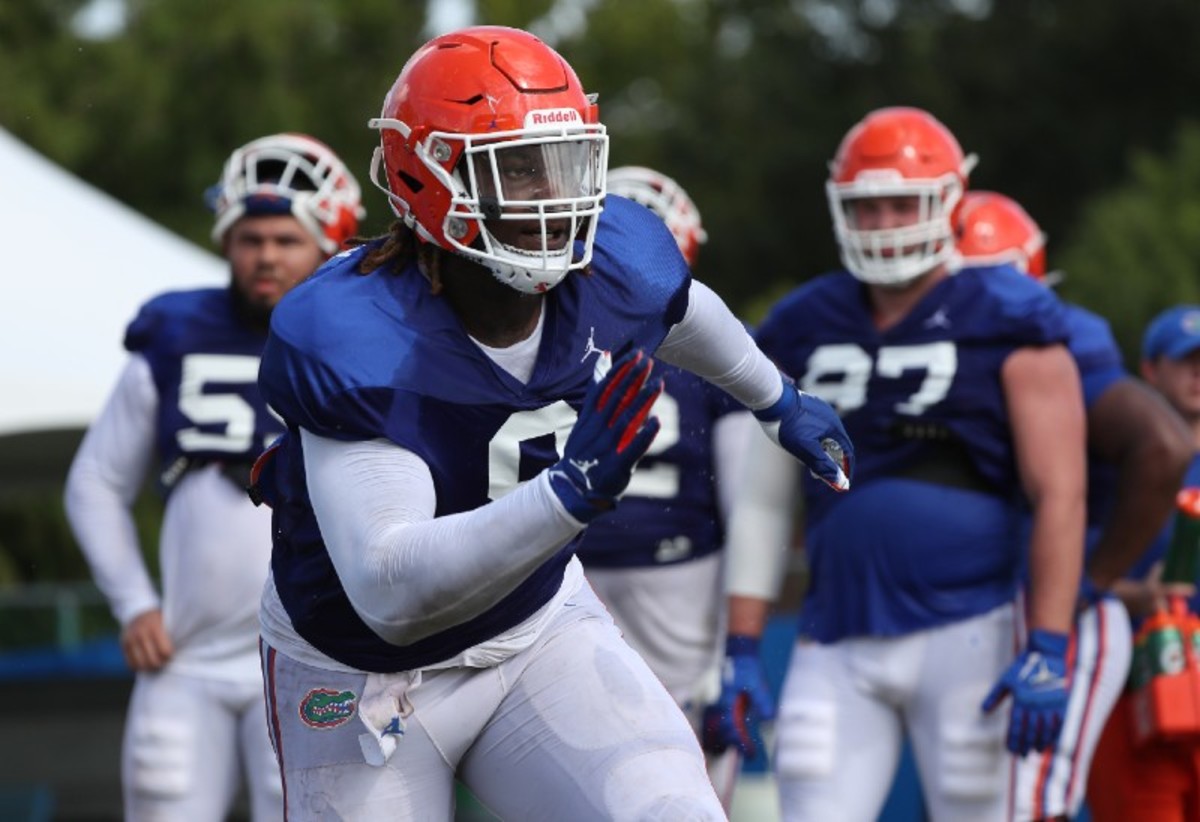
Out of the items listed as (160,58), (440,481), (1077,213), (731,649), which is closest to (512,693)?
(440,481)

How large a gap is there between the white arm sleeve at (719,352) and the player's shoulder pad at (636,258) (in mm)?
77

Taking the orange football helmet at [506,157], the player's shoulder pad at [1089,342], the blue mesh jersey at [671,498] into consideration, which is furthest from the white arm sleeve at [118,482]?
the player's shoulder pad at [1089,342]

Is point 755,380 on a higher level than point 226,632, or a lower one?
higher

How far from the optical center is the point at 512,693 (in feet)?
11.4

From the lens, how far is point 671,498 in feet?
18.3

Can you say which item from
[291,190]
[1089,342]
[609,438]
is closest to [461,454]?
[609,438]

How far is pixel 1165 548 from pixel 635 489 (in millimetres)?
1347

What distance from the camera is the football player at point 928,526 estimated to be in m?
4.79

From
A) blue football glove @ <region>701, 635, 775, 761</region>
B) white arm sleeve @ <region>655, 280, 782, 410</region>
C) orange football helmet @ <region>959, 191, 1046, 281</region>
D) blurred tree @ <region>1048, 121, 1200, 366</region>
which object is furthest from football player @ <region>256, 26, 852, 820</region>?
blurred tree @ <region>1048, 121, 1200, 366</region>

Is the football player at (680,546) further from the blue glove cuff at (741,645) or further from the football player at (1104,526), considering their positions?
the football player at (1104,526)

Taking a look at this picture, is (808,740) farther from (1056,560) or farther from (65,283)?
(65,283)

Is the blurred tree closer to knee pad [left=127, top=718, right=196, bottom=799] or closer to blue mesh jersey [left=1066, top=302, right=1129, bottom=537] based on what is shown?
blue mesh jersey [left=1066, top=302, right=1129, bottom=537]

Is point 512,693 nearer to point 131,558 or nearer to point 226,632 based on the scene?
point 226,632

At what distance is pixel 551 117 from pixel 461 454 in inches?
20.2
